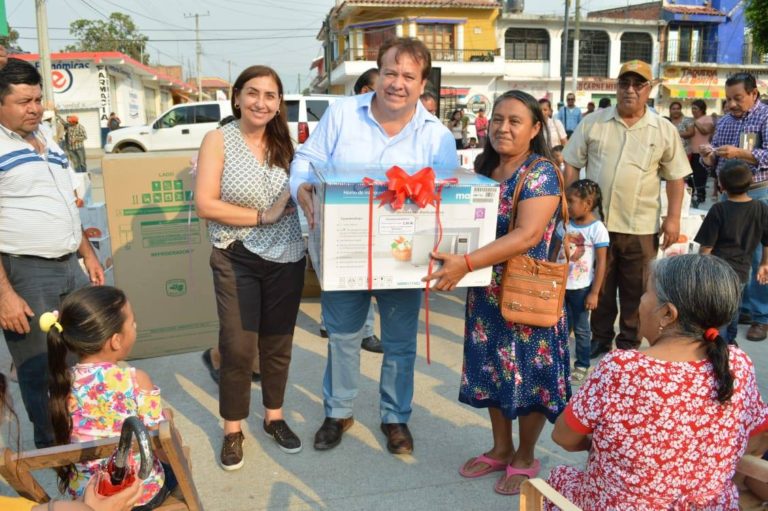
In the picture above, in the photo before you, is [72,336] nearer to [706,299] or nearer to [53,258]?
[53,258]

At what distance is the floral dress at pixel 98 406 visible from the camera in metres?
1.92

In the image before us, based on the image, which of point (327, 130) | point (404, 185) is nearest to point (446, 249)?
point (404, 185)

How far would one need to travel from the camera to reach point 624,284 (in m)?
3.98

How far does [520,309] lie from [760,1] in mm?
16828

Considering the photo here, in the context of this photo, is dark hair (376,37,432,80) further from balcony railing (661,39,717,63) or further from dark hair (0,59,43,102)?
balcony railing (661,39,717,63)

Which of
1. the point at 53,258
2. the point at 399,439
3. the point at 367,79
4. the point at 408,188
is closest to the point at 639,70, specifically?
the point at 367,79

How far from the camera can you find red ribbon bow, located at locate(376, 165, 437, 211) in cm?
207

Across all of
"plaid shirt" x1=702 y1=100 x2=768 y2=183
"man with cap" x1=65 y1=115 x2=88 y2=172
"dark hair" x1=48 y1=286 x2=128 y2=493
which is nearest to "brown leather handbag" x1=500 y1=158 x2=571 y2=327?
"dark hair" x1=48 y1=286 x2=128 y2=493

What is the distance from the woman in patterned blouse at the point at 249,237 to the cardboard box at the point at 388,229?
0.52 m

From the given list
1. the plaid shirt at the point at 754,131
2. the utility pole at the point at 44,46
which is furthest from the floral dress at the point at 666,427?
the utility pole at the point at 44,46

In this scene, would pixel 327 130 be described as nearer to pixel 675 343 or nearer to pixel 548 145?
pixel 548 145

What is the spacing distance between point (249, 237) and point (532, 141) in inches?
49.8

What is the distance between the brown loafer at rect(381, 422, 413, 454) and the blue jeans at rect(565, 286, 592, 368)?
1.36 metres

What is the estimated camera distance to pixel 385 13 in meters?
32.7
